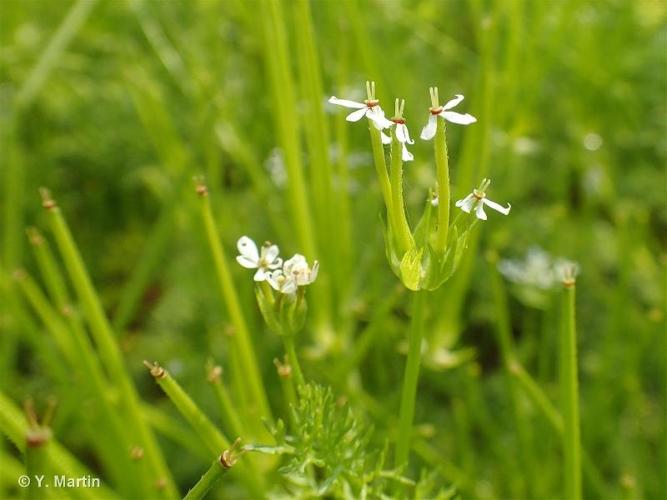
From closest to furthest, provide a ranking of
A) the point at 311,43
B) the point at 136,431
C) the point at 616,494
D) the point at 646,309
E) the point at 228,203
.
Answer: the point at 136,431
the point at 311,43
the point at 616,494
the point at 646,309
the point at 228,203

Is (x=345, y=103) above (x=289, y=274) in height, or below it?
above

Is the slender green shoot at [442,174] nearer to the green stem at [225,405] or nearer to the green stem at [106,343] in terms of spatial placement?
the green stem at [225,405]

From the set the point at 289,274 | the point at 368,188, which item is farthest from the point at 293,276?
the point at 368,188

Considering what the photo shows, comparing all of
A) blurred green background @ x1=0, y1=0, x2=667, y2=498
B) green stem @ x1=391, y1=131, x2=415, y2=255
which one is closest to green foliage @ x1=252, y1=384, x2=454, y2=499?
green stem @ x1=391, y1=131, x2=415, y2=255

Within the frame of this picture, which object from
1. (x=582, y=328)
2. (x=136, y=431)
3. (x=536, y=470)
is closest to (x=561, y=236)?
(x=582, y=328)

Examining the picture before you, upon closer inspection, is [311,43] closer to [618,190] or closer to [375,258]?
[375,258]

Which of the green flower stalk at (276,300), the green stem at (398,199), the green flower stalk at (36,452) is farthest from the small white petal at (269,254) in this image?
the green flower stalk at (36,452)

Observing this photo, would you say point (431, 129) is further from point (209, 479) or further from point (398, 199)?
point (209, 479)
